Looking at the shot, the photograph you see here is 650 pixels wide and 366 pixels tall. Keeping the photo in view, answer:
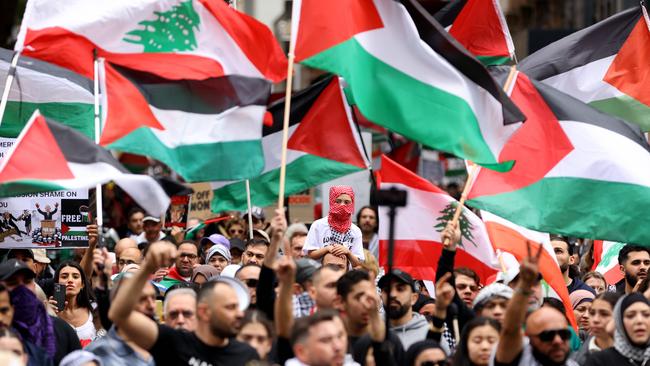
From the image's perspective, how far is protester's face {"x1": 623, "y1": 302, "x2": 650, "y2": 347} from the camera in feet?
35.2

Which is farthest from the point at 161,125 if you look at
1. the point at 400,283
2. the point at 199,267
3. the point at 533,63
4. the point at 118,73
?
the point at 533,63

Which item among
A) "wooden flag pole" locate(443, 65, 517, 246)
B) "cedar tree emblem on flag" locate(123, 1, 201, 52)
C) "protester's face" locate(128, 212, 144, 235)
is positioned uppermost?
"cedar tree emblem on flag" locate(123, 1, 201, 52)

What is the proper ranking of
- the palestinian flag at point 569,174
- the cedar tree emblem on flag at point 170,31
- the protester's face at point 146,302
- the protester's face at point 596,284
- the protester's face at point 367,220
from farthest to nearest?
1. the protester's face at point 367,220
2. the protester's face at point 596,284
3. the palestinian flag at point 569,174
4. the cedar tree emblem on flag at point 170,31
5. the protester's face at point 146,302

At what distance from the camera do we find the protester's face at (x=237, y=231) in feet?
58.2

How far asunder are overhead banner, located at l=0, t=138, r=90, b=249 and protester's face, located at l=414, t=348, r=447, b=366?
174 inches

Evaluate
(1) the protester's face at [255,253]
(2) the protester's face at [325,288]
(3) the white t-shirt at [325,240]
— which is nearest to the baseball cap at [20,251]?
(1) the protester's face at [255,253]

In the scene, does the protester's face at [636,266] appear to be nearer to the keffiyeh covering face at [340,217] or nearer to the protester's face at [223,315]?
the keffiyeh covering face at [340,217]

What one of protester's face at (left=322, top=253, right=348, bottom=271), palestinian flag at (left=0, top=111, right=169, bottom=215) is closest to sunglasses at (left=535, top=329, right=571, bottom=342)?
palestinian flag at (left=0, top=111, right=169, bottom=215)

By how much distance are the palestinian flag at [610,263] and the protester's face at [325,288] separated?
6035mm

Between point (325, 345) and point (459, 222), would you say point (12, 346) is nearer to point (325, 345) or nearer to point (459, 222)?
point (325, 345)

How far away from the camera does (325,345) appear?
8953 mm

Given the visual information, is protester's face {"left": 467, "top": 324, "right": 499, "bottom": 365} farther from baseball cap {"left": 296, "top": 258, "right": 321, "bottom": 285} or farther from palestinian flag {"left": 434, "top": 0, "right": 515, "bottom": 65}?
palestinian flag {"left": 434, "top": 0, "right": 515, "bottom": 65}

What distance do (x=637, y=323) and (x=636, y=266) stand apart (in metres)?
3.79

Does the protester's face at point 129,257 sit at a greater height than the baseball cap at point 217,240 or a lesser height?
greater
